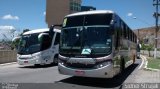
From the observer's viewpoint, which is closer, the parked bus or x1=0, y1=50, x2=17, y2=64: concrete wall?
the parked bus

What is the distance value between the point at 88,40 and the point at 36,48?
10.6 meters

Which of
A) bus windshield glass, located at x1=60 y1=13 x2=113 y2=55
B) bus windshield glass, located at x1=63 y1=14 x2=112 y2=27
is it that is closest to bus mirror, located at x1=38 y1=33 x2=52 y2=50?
bus windshield glass, located at x1=63 y1=14 x2=112 y2=27

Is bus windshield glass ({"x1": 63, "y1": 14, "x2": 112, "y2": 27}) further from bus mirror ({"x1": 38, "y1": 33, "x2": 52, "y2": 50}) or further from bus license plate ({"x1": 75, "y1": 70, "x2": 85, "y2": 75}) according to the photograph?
bus mirror ({"x1": 38, "y1": 33, "x2": 52, "y2": 50})

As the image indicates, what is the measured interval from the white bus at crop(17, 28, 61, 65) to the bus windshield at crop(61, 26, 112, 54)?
8696 mm

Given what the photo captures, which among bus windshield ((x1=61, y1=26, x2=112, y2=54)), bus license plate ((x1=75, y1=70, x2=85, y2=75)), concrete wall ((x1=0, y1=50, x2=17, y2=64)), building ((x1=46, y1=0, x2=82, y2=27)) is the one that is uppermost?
building ((x1=46, y1=0, x2=82, y2=27))

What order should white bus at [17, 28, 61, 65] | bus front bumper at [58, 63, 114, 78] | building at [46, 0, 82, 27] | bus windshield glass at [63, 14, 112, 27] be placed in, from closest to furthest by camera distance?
bus front bumper at [58, 63, 114, 78] → bus windshield glass at [63, 14, 112, 27] → white bus at [17, 28, 61, 65] → building at [46, 0, 82, 27]

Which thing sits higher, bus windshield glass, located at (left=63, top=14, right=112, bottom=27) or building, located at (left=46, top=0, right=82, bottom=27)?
building, located at (left=46, top=0, right=82, bottom=27)

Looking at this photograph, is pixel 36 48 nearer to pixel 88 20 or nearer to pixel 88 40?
pixel 88 20

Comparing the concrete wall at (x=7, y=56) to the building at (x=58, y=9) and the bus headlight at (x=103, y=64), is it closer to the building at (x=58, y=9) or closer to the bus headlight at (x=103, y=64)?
the bus headlight at (x=103, y=64)

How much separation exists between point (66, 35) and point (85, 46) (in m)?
1.25

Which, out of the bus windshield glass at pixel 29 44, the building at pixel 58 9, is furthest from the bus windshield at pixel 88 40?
the building at pixel 58 9

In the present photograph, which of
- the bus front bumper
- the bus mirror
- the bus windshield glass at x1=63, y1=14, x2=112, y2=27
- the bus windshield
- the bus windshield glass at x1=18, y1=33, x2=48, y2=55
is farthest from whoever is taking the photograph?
the bus mirror

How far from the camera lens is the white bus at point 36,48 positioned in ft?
75.0

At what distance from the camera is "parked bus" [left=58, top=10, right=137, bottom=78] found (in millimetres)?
12742
